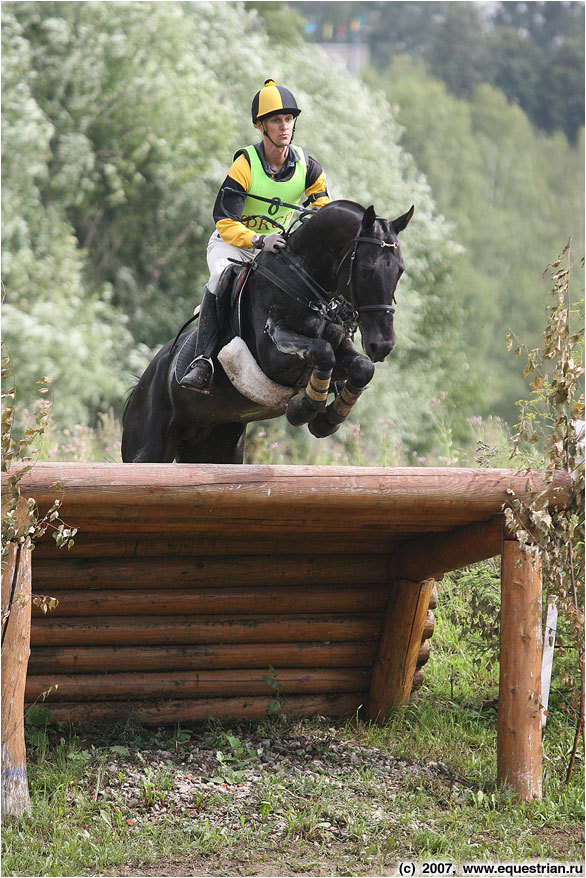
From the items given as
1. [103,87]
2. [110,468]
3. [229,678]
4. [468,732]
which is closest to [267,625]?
[229,678]

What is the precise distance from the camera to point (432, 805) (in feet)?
14.5

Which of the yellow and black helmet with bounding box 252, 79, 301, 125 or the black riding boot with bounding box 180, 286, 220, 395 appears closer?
the yellow and black helmet with bounding box 252, 79, 301, 125

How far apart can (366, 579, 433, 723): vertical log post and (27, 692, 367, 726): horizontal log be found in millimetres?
162

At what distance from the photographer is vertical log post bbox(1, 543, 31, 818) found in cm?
392

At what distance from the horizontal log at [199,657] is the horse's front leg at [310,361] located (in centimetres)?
130

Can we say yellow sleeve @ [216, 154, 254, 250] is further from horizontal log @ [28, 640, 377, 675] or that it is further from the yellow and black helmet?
horizontal log @ [28, 640, 377, 675]

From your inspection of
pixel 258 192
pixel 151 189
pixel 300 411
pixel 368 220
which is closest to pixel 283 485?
pixel 300 411

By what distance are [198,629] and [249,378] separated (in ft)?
4.40

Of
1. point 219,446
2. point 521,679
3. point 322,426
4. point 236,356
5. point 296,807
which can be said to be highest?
point 236,356

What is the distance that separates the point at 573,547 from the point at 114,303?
16.5 metres

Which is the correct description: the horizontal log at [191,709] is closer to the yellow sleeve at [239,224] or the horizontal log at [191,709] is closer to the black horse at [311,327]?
the black horse at [311,327]

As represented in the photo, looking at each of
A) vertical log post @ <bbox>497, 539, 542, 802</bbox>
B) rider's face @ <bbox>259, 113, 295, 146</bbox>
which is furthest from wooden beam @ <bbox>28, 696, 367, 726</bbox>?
rider's face @ <bbox>259, 113, 295, 146</bbox>

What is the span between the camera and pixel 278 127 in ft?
17.1

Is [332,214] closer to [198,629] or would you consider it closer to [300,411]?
[300,411]
